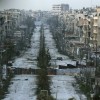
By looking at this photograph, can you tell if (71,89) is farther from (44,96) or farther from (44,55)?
(44,55)

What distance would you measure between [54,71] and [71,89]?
453 centimetres

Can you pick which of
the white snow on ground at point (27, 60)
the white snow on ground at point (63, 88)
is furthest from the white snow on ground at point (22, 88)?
the white snow on ground at point (27, 60)

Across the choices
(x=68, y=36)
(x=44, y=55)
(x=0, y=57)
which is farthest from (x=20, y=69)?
(x=68, y=36)

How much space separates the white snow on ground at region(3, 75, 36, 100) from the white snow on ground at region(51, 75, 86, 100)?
2.28ft

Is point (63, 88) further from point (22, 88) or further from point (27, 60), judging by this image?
point (27, 60)

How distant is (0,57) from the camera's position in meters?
25.2

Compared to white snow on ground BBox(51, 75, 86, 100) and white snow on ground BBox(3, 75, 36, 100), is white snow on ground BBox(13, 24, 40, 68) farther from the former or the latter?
white snow on ground BBox(51, 75, 86, 100)

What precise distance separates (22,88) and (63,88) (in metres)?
1.36

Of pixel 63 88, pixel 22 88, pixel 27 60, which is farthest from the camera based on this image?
pixel 27 60

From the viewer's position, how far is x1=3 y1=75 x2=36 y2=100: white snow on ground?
16.0 meters

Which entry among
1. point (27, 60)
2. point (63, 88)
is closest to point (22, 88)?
point (63, 88)

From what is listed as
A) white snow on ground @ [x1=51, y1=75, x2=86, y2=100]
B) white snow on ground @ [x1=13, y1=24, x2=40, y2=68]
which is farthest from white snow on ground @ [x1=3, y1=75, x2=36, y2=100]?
white snow on ground @ [x1=13, y1=24, x2=40, y2=68]

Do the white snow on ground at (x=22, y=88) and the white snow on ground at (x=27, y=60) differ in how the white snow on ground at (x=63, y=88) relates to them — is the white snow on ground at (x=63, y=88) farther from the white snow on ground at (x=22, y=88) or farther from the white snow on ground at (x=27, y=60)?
the white snow on ground at (x=27, y=60)

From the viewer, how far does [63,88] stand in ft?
59.5
